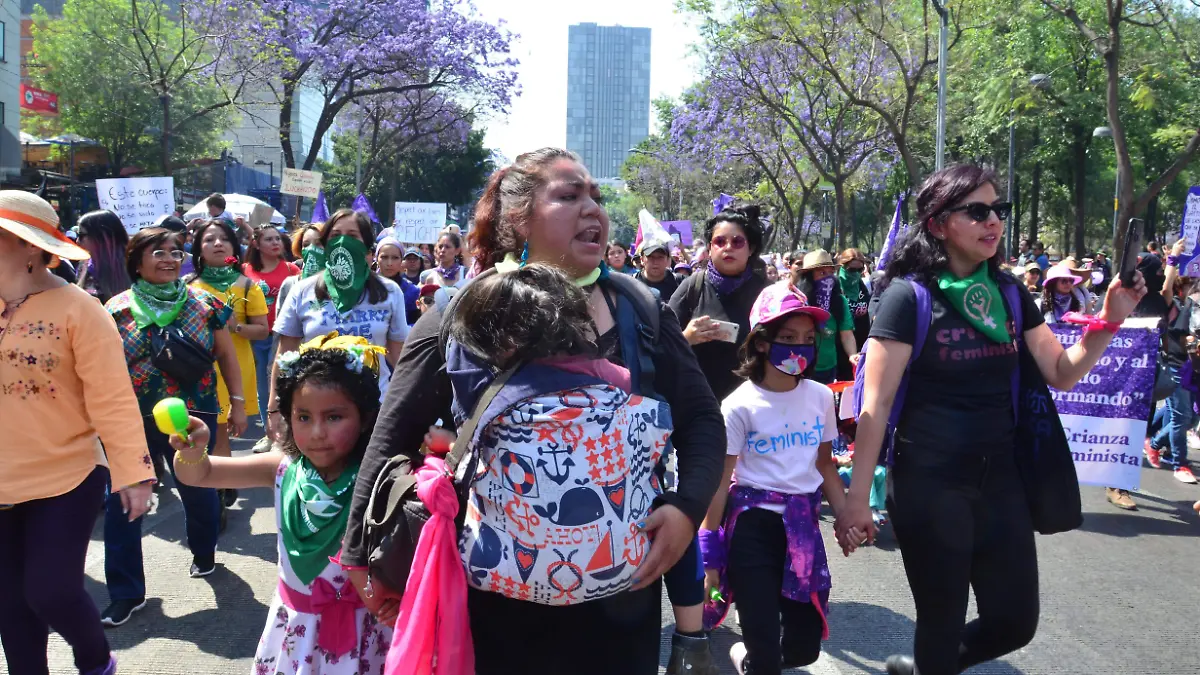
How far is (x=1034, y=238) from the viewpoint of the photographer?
40250mm

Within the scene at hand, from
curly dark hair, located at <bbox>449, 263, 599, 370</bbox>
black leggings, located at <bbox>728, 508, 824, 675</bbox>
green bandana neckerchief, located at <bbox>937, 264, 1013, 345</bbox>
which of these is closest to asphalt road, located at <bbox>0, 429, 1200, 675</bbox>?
black leggings, located at <bbox>728, 508, 824, 675</bbox>

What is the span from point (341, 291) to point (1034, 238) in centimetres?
4043

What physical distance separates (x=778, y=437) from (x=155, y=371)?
10.5ft

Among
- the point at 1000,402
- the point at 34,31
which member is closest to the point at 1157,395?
the point at 1000,402

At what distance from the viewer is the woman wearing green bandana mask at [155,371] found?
183 inches

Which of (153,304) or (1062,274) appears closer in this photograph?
(153,304)

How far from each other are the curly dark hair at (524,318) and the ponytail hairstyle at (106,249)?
3.94 m

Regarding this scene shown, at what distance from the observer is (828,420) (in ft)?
12.6

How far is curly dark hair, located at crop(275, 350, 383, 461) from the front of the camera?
303 cm

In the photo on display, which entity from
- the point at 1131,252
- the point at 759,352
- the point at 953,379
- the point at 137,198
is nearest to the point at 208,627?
the point at 759,352

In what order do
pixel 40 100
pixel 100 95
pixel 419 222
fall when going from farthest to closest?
1. pixel 100 95
2. pixel 40 100
3. pixel 419 222

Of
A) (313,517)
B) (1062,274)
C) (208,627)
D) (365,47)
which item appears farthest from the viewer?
(365,47)

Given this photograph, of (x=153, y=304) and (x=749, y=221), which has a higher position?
(x=749, y=221)

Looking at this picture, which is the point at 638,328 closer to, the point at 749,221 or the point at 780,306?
the point at 780,306
